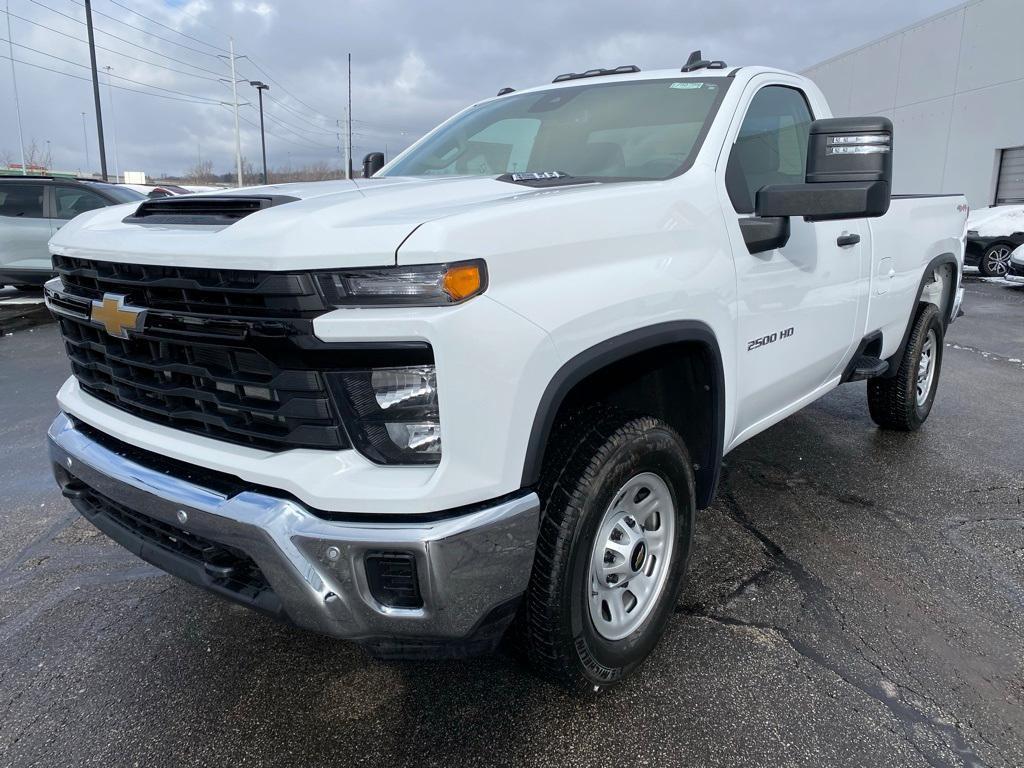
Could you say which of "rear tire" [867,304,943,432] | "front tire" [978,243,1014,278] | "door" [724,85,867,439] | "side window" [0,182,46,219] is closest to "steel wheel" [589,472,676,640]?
"door" [724,85,867,439]

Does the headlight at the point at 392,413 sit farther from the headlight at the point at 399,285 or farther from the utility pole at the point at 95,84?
the utility pole at the point at 95,84

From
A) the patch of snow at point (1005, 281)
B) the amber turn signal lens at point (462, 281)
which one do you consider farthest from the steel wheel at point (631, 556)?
the patch of snow at point (1005, 281)

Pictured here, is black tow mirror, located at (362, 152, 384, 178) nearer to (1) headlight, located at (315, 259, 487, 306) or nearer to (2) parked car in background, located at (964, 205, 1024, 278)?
(1) headlight, located at (315, 259, 487, 306)

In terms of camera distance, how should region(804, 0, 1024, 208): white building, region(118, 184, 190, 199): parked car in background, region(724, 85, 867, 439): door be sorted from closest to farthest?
1. region(724, 85, 867, 439): door
2. region(118, 184, 190, 199): parked car in background
3. region(804, 0, 1024, 208): white building

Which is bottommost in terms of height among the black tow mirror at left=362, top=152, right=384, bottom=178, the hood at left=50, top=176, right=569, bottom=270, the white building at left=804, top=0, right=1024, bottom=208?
the hood at left=50, top=176, right=569, bottom=270

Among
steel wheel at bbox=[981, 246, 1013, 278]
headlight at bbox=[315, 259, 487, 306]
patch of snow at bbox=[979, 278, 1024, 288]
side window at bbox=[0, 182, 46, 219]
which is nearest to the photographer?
headlight at bbox=[315, 259, 487, 306]

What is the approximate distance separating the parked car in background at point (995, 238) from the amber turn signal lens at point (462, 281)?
15.4 metres

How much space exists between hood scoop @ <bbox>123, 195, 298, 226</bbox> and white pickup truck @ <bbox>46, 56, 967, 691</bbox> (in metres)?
0.02

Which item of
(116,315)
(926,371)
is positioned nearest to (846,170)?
(116,315)

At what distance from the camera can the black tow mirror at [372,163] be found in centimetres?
421

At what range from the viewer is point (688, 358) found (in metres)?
2.56

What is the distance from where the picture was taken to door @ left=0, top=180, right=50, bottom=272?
33.7ft

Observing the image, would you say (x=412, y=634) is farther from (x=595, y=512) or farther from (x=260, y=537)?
(x=595, y=512)

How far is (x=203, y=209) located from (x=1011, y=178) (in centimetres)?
2084
